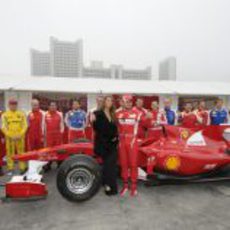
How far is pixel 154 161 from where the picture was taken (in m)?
4.03

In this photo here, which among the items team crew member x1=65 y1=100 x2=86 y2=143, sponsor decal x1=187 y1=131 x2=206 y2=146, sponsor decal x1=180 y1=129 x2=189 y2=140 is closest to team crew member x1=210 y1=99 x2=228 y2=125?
sponsor decal x1=187 y1=131 x2=206 y2=146

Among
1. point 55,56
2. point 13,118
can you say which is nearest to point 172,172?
point 13,118

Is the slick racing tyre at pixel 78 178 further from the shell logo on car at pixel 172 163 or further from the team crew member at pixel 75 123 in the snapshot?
the team crew member at pixel 75 123

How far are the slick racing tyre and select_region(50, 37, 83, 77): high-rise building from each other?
47.7 metres

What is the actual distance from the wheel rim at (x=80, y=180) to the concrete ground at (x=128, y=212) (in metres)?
0.22

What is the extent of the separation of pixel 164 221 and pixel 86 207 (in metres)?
1.14

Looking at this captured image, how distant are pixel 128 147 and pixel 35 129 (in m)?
2.64

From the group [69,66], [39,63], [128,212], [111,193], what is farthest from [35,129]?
[39,63]

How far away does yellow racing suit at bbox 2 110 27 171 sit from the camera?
16.8ft

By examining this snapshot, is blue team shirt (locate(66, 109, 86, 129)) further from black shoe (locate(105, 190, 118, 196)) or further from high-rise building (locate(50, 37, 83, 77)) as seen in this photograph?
high-rise building (locate(50, 37, 83, 77))

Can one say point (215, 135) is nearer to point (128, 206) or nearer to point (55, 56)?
point (128, 206)

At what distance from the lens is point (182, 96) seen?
17391mm

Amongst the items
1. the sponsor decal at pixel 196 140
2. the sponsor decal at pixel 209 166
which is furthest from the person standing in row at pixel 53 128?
the sponsor decal at pixel 209 166

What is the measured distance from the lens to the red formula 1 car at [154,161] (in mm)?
3594
